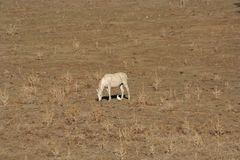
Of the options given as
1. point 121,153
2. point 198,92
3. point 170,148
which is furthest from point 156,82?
point 121,153

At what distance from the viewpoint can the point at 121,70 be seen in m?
31.4

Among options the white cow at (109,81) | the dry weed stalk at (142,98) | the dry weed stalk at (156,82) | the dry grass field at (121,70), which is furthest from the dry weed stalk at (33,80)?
the dry weed stalk at (142,98)

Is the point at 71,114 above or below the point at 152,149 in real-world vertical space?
above

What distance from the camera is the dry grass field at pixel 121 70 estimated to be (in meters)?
16.9

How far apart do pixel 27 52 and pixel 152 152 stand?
22370mm

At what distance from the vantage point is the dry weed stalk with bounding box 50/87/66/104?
23.5 m

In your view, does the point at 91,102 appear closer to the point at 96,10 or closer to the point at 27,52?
the point at 27,52

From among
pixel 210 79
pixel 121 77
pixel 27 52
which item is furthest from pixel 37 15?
pixel 121 77

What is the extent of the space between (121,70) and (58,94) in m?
7.64

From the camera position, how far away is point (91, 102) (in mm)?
23172

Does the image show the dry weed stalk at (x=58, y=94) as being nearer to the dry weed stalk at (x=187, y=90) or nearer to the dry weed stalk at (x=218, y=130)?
the dry weed stalk at (x=187, y=90)

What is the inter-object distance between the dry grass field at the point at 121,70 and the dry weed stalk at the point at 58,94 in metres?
0.05

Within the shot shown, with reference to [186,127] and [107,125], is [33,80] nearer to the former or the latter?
[107,125]

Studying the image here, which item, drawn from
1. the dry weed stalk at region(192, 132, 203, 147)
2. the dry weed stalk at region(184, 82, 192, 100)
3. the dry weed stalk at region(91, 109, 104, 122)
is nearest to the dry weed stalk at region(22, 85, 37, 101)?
the dry weed stalk at region(91, 109, 104, 122)
